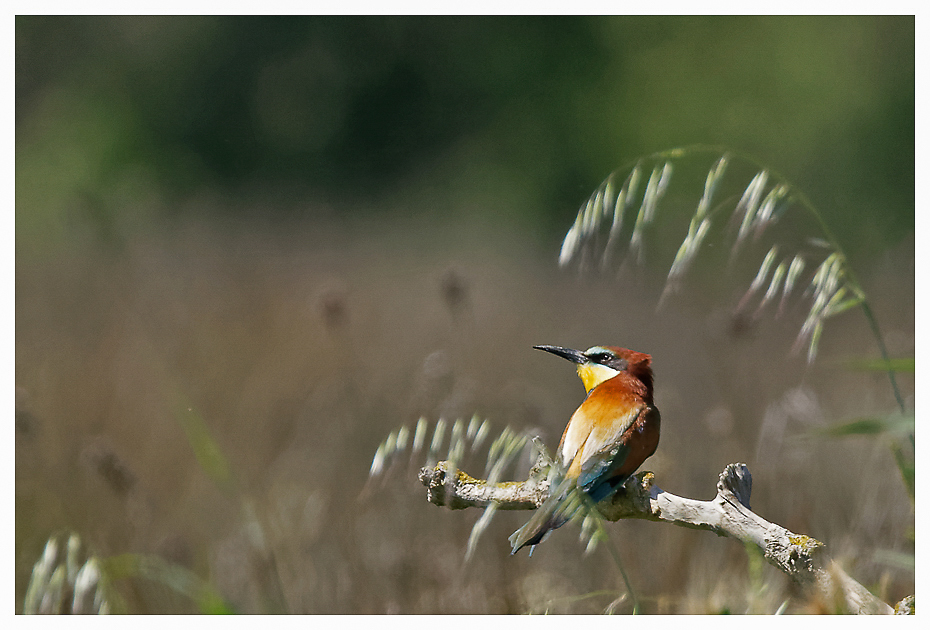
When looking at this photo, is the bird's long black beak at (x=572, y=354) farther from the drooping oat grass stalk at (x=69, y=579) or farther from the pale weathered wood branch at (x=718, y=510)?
the drooping oat grass stalk at (x=69, y=579)

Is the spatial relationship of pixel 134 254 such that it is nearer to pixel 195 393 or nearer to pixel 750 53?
pixel 195 393

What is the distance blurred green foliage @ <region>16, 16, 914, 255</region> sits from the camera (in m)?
7.62

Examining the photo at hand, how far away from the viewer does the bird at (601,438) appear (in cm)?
114

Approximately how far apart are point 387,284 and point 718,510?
476 cm

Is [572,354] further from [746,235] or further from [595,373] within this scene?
[746,235]

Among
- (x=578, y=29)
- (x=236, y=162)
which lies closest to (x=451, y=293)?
(x=236, y=162)

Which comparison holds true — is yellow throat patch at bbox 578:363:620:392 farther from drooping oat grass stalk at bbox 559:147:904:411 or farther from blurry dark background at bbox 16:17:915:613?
blurry dark background at bbox 16:17:915:613

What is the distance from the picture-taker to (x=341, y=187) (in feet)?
29.1

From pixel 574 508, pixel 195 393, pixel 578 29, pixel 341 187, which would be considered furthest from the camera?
pixel 578 29

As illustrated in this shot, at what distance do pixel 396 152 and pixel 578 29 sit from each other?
9.43ft

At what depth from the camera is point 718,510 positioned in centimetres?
108

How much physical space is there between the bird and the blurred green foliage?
21.0ft

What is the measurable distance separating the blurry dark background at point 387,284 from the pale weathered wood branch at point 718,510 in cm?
32

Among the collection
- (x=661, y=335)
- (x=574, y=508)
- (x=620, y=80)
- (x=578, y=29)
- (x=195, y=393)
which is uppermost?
(x=578, y=29)
